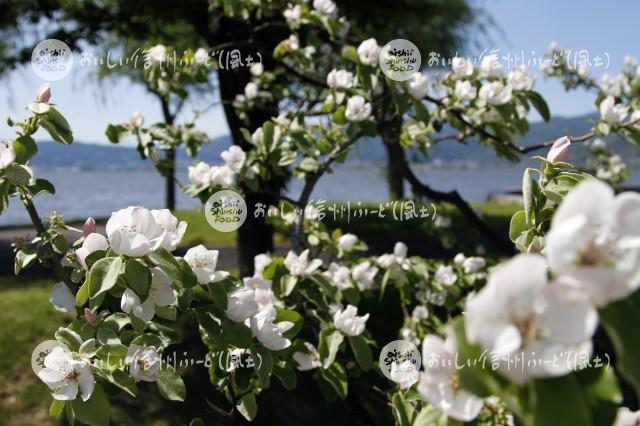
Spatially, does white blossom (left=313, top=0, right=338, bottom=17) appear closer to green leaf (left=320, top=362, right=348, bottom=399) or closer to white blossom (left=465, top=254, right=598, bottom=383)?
green leaf (left=320, top=362, right=348, bottom=399)

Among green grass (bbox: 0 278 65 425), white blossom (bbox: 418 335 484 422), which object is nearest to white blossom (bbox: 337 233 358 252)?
white blossom (bbox: 418 335 484 422)

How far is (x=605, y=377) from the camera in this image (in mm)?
548

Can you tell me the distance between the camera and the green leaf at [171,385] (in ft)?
3.32

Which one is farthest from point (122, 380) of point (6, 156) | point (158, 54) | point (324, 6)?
point (324, 6)

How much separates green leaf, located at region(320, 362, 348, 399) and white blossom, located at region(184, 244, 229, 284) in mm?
498

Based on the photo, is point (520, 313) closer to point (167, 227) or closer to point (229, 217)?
Answer: point (167, 227)

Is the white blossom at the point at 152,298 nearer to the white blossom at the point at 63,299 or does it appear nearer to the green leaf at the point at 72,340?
the green leaf at the point at 72,340

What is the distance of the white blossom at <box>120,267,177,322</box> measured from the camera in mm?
940

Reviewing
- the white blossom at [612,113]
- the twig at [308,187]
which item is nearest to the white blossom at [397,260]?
the twig at [308,187]

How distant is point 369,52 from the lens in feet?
6.12

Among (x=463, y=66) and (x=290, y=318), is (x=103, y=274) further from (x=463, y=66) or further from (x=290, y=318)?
(x=463, y=66)

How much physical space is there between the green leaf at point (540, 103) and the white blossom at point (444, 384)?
166 cm

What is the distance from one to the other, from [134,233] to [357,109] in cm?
118

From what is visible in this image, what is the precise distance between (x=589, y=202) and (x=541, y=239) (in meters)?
0.36
